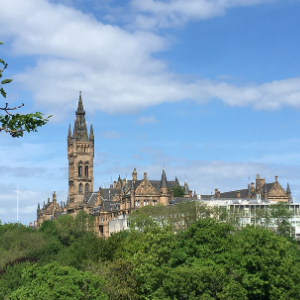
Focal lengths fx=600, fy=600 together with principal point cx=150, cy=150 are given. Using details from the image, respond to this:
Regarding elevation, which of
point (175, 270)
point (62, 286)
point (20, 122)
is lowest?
point (62, 286)

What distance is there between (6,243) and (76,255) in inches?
1941

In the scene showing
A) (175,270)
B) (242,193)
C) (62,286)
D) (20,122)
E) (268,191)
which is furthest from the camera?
(242,193)

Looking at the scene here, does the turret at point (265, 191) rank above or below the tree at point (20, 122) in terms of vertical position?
above

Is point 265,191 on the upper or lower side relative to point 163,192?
lower

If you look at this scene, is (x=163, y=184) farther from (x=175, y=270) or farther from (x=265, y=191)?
(x=175, y=270)

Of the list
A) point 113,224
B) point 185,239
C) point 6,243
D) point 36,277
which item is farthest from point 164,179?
point 36,277

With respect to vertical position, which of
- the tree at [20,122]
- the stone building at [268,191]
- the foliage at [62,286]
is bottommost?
the foliage at [62,286]

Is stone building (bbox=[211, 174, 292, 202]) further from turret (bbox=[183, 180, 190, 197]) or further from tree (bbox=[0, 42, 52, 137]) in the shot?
tree (bbox=[0, 42, 52, 137])

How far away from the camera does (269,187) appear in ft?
510

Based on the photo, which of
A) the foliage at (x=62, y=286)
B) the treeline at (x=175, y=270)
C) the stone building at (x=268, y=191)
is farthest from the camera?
the stone building at (x=268, y=191)

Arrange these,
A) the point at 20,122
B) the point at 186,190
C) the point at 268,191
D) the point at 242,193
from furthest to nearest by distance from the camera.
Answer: the point at 186,190, the point at 242,193, the point at 268,191, the point at 20,122

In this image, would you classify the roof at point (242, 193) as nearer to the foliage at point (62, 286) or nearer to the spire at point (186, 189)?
the spire at point (186, 189)

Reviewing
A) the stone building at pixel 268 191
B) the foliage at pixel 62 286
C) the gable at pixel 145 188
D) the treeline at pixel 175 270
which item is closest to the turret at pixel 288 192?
the stone building at pixel 268 191

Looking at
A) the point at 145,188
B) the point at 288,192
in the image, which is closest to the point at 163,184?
the point at 145,188
